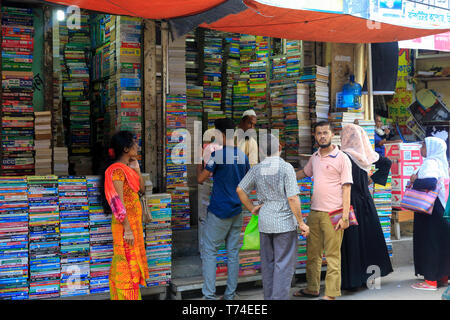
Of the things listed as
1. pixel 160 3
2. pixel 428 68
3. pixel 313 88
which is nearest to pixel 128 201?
pixel 160 3

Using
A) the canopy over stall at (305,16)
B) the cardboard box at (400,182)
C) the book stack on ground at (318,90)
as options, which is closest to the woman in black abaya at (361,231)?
the book stack on ground at (318,90)

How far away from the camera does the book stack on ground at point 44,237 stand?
13.6 ft

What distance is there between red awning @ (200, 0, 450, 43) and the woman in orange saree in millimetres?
1603

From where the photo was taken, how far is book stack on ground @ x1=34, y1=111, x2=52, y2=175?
5.46m

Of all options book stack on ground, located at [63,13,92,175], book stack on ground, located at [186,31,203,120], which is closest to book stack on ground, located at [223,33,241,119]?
book stack on ground, located at [186,31,203,120]

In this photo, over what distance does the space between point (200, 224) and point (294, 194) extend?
63.6 inches

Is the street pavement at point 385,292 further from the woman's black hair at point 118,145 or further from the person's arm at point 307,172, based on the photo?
the woman's black hair at point 118,145

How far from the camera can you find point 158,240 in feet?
14.9

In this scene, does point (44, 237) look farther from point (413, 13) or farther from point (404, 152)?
point (404, 152)

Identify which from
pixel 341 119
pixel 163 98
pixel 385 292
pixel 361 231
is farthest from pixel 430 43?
pixel 163 98

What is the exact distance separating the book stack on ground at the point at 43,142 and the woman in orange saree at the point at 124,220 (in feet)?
5.85

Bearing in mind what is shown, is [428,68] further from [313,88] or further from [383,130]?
[313,88]

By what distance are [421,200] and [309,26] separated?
83.8 inches

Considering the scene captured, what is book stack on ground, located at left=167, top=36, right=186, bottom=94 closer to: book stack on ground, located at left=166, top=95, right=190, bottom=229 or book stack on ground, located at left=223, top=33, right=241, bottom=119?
book stack on ground, located at left=166, top=95, right=190, bottom=229
